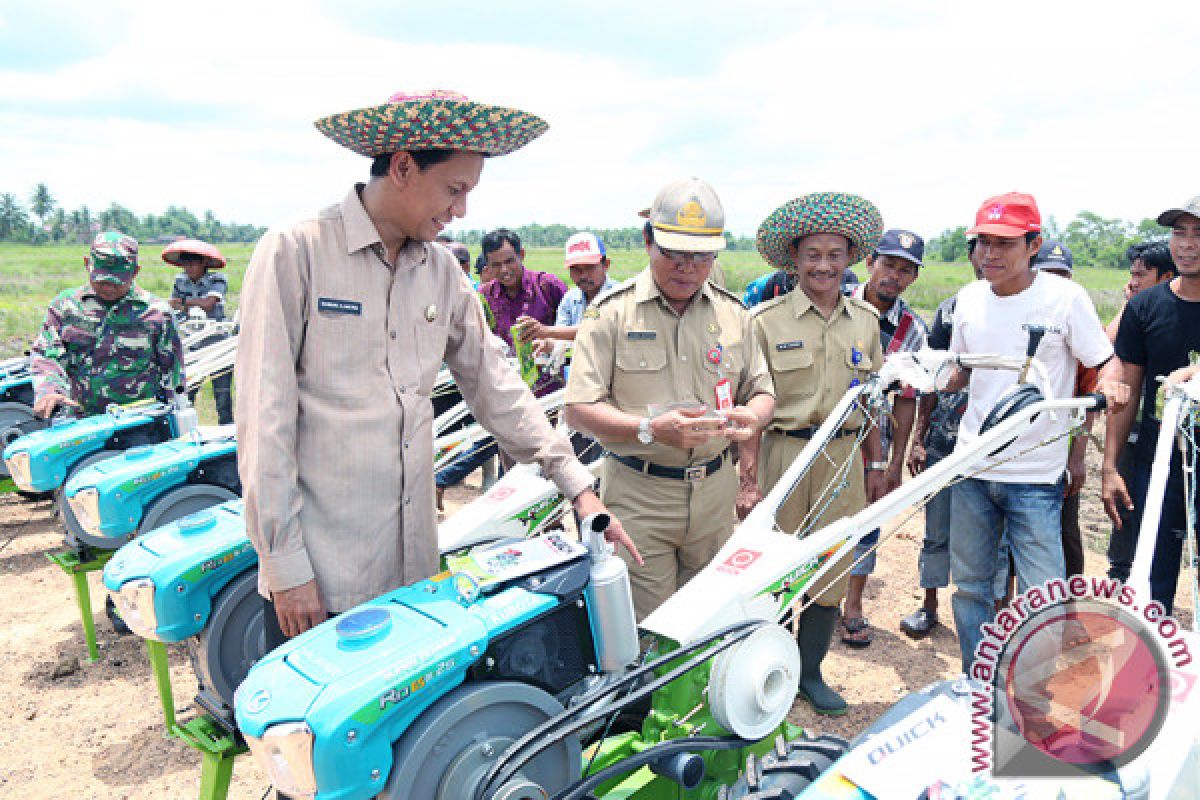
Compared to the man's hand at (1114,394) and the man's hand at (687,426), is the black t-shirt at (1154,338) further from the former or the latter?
the man's hand at (687,426)

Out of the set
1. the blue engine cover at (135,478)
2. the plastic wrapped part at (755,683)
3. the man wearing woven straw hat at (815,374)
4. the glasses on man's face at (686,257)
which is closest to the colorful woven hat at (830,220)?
the man wearing woven straw hat at (815,374)

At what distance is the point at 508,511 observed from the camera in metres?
3.33

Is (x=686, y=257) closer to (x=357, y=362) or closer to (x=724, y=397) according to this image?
(x=724, y=397)

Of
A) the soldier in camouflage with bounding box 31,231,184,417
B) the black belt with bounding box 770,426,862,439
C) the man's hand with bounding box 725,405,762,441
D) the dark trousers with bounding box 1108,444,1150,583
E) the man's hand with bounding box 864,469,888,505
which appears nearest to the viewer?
the man's hand with bounding box 725,405,762,441

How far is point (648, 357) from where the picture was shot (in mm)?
2959

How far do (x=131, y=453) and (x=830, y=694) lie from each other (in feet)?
12.2

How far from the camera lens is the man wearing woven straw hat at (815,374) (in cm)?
341

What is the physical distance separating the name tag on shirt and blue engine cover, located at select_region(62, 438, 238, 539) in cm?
268

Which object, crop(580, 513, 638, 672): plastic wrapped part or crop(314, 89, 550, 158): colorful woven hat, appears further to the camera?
crop(580, 513, 638, 672): plastic wrapped part

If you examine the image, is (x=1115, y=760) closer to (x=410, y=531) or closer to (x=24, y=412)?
(x=410, y=531)

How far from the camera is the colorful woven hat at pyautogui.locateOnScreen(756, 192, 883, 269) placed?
3316 mm

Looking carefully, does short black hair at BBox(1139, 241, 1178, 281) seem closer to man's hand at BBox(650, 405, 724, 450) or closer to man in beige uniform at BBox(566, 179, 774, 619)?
man in beige uniform at BBox(566, 179, 774, 619)

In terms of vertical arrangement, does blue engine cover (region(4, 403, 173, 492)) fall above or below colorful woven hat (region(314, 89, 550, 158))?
below

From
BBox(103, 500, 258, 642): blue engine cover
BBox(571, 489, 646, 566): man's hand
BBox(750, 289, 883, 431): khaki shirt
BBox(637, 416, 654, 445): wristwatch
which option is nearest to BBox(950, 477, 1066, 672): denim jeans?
BBox(750, 289, 883, 431): khaki shirt
